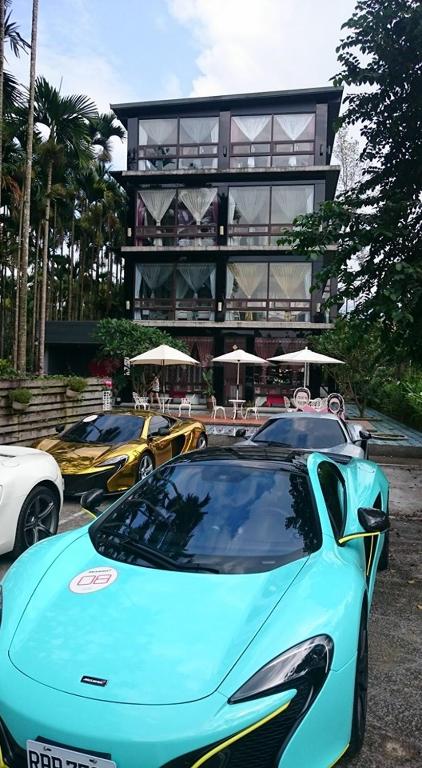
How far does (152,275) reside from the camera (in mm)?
25141

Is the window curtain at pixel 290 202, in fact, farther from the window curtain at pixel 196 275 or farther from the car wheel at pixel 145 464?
the car wheel at pixel 145 464

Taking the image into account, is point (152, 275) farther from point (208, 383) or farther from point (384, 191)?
point (384, 191)

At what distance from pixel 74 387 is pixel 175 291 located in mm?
12933

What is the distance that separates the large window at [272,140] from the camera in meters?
23.9

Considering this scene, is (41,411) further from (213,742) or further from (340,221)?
(213,742)

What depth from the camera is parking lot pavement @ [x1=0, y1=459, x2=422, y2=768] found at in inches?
93.7

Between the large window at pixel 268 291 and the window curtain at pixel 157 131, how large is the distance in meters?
6.78

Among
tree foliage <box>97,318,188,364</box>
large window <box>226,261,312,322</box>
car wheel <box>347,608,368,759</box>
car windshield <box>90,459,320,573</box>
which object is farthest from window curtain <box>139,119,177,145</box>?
car wheel <box>347,608,368,759</box>

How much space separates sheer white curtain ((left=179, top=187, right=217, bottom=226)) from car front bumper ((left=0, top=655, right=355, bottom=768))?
24.3 m

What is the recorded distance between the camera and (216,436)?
1367 cm

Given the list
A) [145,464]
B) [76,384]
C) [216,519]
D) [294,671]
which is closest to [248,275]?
[76,384]

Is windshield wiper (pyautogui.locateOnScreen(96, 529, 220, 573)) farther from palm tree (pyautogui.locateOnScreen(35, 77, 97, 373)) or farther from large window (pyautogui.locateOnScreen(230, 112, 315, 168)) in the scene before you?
large window (pyautogui.locateOnScreen(230, 112, 315, 168))

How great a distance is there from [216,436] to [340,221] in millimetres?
8179

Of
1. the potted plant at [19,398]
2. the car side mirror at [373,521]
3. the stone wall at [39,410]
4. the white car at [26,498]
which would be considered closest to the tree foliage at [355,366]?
the stone wall at [39,410]
